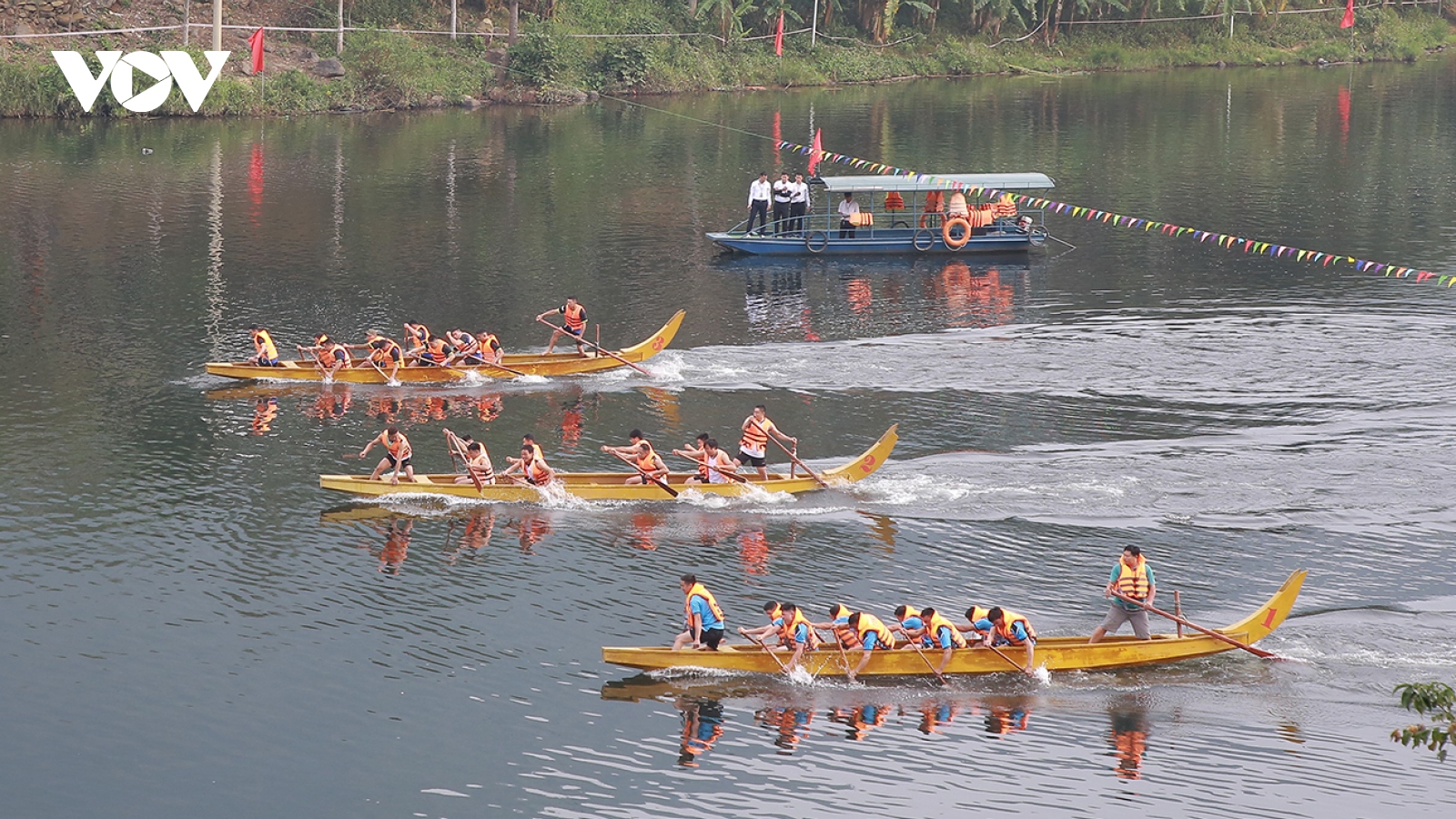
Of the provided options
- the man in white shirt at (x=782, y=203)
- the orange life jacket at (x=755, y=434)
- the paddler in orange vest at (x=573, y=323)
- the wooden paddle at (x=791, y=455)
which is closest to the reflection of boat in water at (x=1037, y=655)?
the wooden paddle at (x=791, y=455)

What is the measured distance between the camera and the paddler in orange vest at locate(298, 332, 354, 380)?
40.1 meters

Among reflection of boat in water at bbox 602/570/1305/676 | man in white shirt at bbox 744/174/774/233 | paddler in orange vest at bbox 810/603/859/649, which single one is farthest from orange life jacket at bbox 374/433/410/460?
man in white shirt at bbox 744/174/774/233

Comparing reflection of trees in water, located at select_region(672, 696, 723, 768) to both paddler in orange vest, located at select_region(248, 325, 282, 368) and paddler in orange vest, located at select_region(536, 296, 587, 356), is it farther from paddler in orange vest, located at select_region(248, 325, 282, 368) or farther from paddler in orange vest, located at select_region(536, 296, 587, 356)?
paddler in orange vest, located at select_region(248, 325, 282, 368)

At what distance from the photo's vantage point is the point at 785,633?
24.9 meters

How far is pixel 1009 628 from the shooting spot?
2480 cm

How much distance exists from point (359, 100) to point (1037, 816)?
228ft

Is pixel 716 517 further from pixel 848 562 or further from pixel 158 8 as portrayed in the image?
pixel 158 8

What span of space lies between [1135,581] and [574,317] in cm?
2027

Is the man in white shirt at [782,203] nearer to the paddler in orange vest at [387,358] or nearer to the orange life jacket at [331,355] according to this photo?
the paddler in orange vest at [387,358]

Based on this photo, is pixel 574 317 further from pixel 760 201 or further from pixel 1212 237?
pixel 1212 237

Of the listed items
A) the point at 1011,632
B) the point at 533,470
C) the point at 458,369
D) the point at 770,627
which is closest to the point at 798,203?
the point at 458,369

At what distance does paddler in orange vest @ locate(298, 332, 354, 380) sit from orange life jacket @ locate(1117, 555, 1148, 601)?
72.7 ft

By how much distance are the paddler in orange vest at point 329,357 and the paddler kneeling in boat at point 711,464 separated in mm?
11764

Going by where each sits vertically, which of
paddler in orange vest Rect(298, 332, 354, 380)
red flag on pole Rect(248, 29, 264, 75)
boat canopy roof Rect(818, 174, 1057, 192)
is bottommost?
paddler in orange vest Rect(298, 332, 354, 380)
